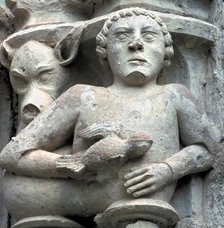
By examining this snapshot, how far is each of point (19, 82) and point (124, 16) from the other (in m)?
0.40

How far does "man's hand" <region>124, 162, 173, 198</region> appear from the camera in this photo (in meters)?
3.15

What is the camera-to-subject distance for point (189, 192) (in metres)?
3.31

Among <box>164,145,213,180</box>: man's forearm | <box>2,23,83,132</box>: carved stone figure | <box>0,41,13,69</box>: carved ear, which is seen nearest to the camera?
<box>164,145,213,180</box>: man's forearm

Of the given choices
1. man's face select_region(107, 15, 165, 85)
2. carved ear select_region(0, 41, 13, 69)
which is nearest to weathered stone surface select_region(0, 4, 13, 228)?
carved ear select_region(0, 41, 13, 69)

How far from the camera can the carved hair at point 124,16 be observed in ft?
11.0

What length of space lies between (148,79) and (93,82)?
0.27 metres

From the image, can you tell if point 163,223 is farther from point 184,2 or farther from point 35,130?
point 184,2

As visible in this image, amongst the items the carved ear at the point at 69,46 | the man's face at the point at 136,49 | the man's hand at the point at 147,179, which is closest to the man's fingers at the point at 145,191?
the man's hand at the point at 147,179

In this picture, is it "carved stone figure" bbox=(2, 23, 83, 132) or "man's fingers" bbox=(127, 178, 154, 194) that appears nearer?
"man's fingers" bbox=(127, 178, 154, 194)

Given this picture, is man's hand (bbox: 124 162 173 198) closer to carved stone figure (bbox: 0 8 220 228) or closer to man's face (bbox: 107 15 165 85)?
carved stone figure (bbox: 0 8 220 228)

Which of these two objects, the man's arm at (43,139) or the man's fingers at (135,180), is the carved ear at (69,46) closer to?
the man's arm at (43,139)

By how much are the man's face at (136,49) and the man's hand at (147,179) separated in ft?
0.91

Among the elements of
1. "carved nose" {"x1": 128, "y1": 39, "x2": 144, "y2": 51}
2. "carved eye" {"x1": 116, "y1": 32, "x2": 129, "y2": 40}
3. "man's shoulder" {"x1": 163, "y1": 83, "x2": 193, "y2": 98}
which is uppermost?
"carved eye" {"x1": 116, "y1": 32, "x2": 129, "y2": 40}

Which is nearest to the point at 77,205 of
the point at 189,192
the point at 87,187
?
the point at 87,187
